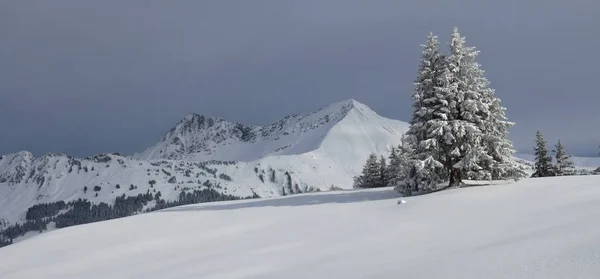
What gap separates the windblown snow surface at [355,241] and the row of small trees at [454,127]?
4.19m

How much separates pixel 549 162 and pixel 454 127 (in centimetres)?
2702

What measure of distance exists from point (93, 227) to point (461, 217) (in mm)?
21383

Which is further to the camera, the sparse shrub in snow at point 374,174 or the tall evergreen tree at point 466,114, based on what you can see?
the sparse shrub in snow at point 374,174

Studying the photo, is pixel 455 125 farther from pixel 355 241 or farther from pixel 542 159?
pixel 542 159

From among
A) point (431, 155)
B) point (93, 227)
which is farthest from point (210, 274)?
point (431, 155)

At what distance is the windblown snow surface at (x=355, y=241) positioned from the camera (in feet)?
32.4

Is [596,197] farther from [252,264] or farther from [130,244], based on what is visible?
[130,244]

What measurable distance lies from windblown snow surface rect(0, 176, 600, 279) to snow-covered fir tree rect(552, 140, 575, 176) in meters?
27.6

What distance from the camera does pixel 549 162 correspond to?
154 feet

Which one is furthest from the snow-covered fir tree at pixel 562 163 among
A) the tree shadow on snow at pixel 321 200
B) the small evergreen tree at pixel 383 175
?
the tree shadow on snow at pixel 321 200

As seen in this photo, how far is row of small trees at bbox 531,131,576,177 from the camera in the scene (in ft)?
153

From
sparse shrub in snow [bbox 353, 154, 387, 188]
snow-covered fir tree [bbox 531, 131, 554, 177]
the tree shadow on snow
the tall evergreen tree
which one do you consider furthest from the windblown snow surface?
sparse shrub in snow [bbox 353, 154, 387, 188]

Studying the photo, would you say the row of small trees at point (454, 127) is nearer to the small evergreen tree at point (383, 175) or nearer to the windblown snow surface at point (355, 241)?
the windblown snow surface at point (355, 241)

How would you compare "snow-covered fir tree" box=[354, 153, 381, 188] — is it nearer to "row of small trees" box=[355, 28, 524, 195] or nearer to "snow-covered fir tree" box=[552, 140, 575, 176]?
"snow-covered fir tree" box=[552, 140, 575, 176]
